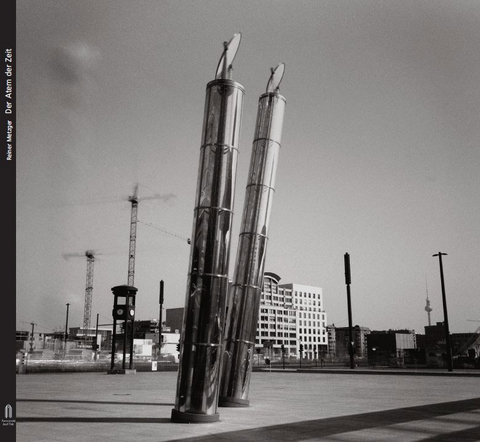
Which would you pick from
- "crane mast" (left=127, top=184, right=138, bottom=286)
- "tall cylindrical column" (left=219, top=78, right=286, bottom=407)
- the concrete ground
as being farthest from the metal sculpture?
"crane mast" (left=127, top=184, right=138, bottom=286)

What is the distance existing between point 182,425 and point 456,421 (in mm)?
5467

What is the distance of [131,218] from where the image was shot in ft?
412

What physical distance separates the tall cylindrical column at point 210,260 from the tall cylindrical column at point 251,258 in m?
3.39

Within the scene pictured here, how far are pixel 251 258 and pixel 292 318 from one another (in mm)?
165997

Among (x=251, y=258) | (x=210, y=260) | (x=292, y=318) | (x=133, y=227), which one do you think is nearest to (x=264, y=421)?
(x=210, y=260)

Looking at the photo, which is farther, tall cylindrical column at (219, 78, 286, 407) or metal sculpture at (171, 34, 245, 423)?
tall cylindrical column at (219, 78, 286, 407)

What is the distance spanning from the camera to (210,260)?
11.0m

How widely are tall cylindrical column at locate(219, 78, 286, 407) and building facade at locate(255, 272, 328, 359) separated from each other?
145530 mm

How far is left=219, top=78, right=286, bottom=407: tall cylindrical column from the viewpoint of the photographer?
46.9ft

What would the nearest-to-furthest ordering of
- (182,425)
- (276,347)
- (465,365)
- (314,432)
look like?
(314,432) < (182,425) < (465,365) < (276,347)

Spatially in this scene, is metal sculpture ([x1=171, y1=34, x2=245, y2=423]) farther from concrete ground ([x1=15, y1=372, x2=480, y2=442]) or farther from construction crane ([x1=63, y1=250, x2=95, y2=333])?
construction crane ([x1=63, y1=250, x2=95, y2=333])
